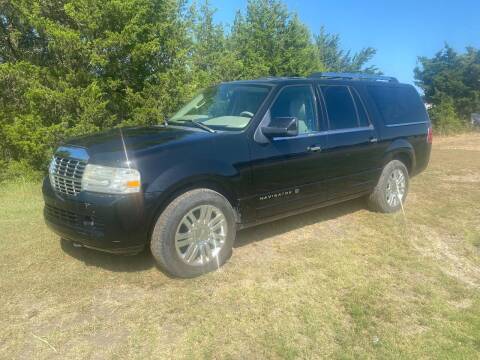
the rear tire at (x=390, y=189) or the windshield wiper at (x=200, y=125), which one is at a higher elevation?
the windshield wiper at (x=200, y=125)

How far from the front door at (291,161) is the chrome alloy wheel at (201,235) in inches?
19.7

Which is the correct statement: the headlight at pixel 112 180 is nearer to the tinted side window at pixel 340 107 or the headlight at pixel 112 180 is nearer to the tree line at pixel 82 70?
the tinted side window at pixel 340 107

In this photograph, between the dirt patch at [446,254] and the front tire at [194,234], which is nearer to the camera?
the front tire at [194,234]

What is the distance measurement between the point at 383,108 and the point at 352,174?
118cm

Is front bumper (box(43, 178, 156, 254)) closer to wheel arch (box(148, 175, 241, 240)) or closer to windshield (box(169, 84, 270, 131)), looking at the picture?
wheel arch (box(148, 175, 241, 240))

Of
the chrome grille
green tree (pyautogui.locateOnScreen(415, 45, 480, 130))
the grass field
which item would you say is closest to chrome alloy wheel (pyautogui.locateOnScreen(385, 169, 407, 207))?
the grass field

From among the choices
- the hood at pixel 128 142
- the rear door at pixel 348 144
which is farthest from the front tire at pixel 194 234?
the rear door at pixel 348 144

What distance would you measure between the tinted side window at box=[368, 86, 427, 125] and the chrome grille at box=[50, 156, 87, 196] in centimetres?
390

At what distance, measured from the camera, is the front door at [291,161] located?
14.6 feet

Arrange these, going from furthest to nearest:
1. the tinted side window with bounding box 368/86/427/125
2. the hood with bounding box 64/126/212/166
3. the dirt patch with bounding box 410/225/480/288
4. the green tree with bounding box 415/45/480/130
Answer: the green tree with bounding box 415/45/480/130
the tinted side window with bounding box 368/86/427/125
the dirt patch with bounding box 410/225/480/288
the hood with bounding box 64/126/212/166

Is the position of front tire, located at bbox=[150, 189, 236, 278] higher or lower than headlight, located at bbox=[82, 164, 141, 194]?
lower

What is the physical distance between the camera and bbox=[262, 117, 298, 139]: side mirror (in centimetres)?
438

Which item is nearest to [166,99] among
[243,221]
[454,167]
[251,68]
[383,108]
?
[383,108]

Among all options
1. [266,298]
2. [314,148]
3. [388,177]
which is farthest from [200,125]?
[388,177]
